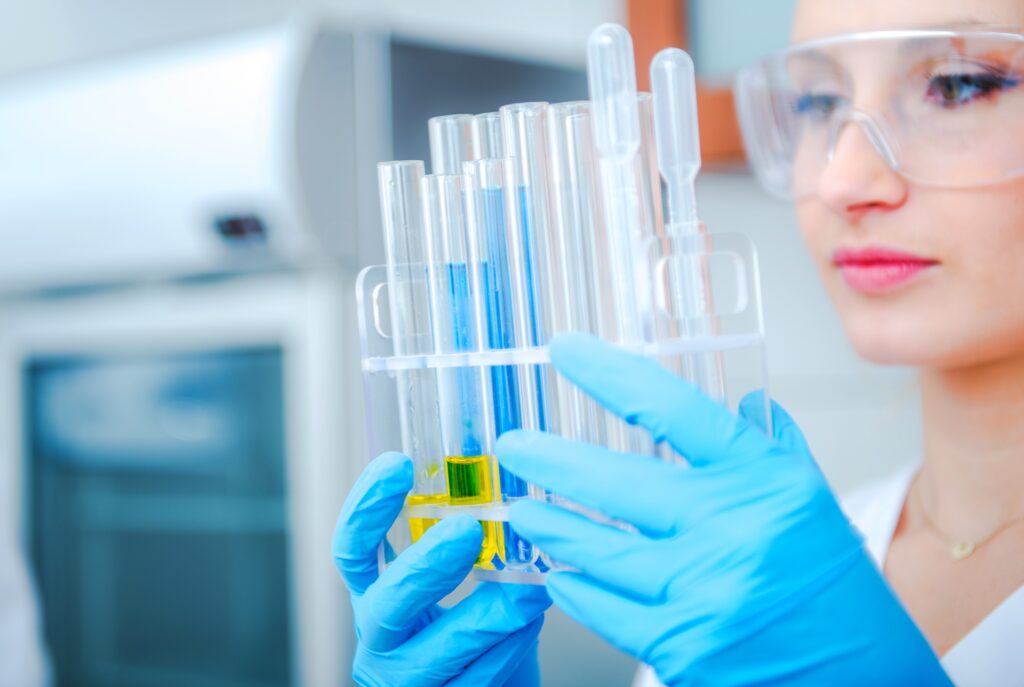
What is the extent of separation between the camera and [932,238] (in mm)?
973

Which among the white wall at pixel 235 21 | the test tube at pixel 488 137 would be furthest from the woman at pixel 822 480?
the white wall at pixel 235 21

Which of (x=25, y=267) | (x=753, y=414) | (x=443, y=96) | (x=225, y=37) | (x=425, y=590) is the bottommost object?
(x=425, y=590)

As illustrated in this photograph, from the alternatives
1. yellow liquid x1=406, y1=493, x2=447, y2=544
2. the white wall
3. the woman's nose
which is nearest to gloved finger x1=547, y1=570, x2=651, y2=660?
yellow liquid x1=406, y1=493, x2=447, y2=544

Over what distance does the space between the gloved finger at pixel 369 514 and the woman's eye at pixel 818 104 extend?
61cm

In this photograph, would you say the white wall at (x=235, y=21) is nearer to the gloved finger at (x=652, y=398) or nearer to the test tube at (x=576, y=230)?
the test tube at (x=576, y=230)

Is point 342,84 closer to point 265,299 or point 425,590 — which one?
point 265,299

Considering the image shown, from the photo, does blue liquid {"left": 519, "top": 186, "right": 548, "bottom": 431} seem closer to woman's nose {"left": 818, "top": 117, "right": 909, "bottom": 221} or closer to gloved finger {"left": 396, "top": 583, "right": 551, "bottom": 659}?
gloved finger {"left": 396, "top": 583, "right": 551, "bottom": 659}

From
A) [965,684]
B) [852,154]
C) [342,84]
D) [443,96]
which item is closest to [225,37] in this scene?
[342,84]

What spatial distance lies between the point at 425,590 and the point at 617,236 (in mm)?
342

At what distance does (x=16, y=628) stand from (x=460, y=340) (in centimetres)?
94

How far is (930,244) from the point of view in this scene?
972 mm

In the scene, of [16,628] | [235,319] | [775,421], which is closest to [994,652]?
[775,421]

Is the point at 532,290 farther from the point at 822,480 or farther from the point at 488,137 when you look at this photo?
the point at 822,480

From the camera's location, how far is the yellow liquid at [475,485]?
0.83 m
